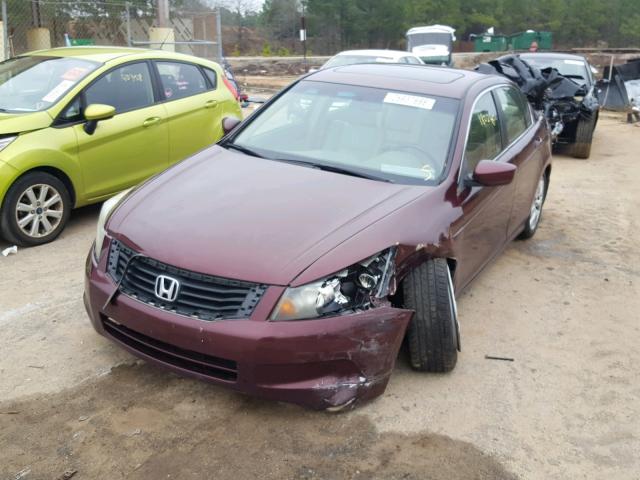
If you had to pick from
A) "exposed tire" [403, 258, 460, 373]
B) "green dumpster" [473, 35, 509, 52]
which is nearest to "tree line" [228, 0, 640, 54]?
"green dumpster" [473, 35, 509, 52]

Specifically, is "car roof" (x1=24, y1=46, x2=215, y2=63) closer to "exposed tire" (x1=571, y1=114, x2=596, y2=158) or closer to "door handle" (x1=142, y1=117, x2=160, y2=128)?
"door handle" (x1=142, y1=117, x2=160, y2=128)

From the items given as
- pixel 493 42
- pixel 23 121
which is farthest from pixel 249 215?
pixel 493 42

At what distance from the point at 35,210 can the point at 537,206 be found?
4.48 metres

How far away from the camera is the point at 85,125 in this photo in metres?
5.77

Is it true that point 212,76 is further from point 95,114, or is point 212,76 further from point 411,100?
point 411,100

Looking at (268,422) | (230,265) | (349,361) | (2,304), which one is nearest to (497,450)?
(349,361)

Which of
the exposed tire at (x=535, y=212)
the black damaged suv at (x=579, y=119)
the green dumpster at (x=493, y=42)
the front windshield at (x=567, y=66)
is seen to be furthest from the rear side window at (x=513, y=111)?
the green dumpster at (x=493, y=42)

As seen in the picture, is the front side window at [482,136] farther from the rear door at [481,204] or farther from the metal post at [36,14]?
the metal post at [36,14]

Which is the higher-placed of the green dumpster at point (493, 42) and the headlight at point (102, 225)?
the headlight at point (102, 225)

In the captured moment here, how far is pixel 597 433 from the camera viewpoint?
128 inches

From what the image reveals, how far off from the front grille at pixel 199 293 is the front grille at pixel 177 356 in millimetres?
193

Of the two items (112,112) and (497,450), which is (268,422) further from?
(112,112)

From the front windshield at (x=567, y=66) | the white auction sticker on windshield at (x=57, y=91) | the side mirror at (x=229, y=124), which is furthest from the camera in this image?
the front windshield at (x=567, y=66)

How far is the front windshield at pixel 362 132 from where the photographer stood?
158 inches
